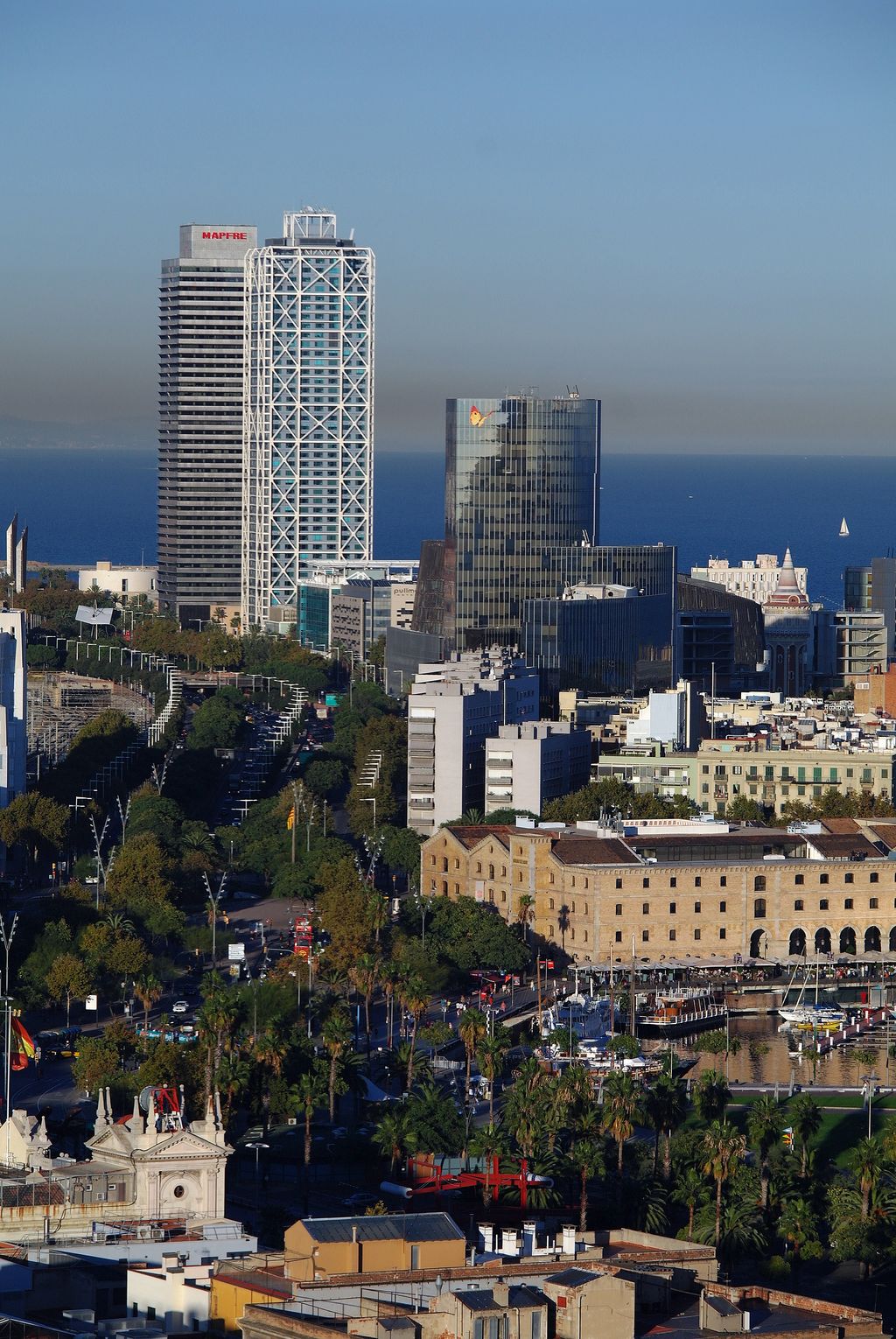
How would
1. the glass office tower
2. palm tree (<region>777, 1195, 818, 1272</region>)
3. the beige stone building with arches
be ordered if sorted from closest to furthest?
palm tree (<region>777, 1195, 818, 1272</region>) → the beige stone building with arches → the glass office tower

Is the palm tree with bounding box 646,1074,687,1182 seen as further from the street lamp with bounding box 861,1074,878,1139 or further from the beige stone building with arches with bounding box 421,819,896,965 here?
the beige stone building with arches with bounding box 421,819,896,965

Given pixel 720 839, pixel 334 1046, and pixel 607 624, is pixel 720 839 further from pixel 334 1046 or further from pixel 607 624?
pixel 607 624

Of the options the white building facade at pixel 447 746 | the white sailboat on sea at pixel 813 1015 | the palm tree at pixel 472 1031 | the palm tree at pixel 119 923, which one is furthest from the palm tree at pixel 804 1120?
the white building facade at pixel 447 746

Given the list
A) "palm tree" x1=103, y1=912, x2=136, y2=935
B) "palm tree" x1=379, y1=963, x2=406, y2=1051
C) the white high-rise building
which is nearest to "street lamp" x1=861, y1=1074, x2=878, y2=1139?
"palm tree" x1=379, y1=963, x2=406, y2=1051

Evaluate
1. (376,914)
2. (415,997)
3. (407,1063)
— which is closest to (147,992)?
(415,997)

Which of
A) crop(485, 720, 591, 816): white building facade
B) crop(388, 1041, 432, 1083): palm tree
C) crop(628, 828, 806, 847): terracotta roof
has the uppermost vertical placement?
crop(485, 720, 591, 816): white building facade
